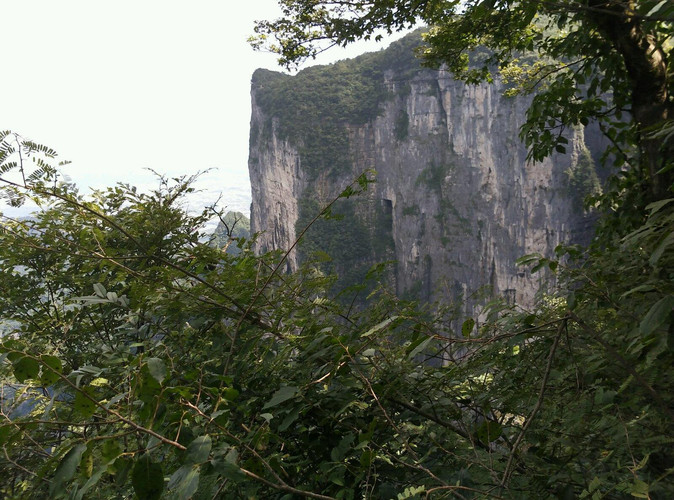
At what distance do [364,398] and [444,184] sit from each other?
40461mm

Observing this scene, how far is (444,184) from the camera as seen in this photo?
132ft

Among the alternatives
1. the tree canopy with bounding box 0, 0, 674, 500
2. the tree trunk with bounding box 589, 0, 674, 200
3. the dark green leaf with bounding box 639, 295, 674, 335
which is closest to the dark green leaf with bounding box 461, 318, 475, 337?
the tree canopy with bounding box 0, 0, 674, 500

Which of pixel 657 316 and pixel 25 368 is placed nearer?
pixel 25 368

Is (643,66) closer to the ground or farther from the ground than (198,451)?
farther from the ground

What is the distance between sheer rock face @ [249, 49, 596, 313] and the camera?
3431cm

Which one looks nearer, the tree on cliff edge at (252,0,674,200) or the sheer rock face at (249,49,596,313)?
the tree on cliff edge at (252,0,674,200)

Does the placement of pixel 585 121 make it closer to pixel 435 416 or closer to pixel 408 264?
pixel 435 416

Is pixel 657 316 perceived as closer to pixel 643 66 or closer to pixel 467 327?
pixel 467 327

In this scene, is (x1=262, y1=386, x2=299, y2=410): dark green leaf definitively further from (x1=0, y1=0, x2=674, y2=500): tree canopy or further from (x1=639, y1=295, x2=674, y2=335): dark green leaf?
(x1=639, y1=295, x2=674, y2=335): dark green leaf

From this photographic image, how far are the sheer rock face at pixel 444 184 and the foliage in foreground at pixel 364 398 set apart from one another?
3105 centimetres

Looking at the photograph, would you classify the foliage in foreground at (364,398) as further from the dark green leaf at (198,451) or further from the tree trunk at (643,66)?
the tree trunk at (643,66)

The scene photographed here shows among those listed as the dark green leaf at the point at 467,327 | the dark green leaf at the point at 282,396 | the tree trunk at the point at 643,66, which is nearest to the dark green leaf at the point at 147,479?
the dark green leaf at the point at 282,396

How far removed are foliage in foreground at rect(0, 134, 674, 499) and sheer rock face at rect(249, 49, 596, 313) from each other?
31.1 metres

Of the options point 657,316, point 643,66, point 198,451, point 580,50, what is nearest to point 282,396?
point 198,451
